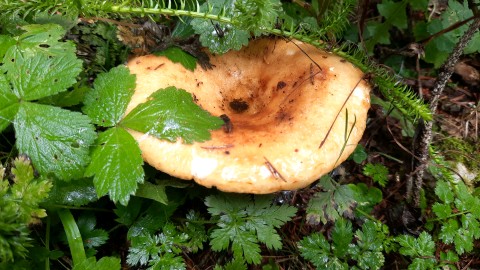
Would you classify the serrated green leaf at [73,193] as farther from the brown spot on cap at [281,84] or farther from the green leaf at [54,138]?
the brown spot on cap at [281,84]

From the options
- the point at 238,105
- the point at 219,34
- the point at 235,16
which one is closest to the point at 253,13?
the point at 235,16

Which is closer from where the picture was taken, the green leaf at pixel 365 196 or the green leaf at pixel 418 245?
the green leaf at pixel 418 245

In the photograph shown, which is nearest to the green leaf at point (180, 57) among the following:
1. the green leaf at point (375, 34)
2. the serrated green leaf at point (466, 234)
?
the green leaf at point (375, 34)

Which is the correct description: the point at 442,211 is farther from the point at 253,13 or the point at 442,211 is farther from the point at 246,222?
the point at 253,13

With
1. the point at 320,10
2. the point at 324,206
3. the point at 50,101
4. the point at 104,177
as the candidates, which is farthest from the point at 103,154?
the point at 320,10

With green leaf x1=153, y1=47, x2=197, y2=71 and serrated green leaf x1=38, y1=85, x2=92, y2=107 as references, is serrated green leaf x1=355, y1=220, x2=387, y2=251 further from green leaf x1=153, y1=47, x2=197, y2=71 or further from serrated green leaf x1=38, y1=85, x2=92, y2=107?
serrated green leaf x1=38, y1=85, x2=92, y2=107
